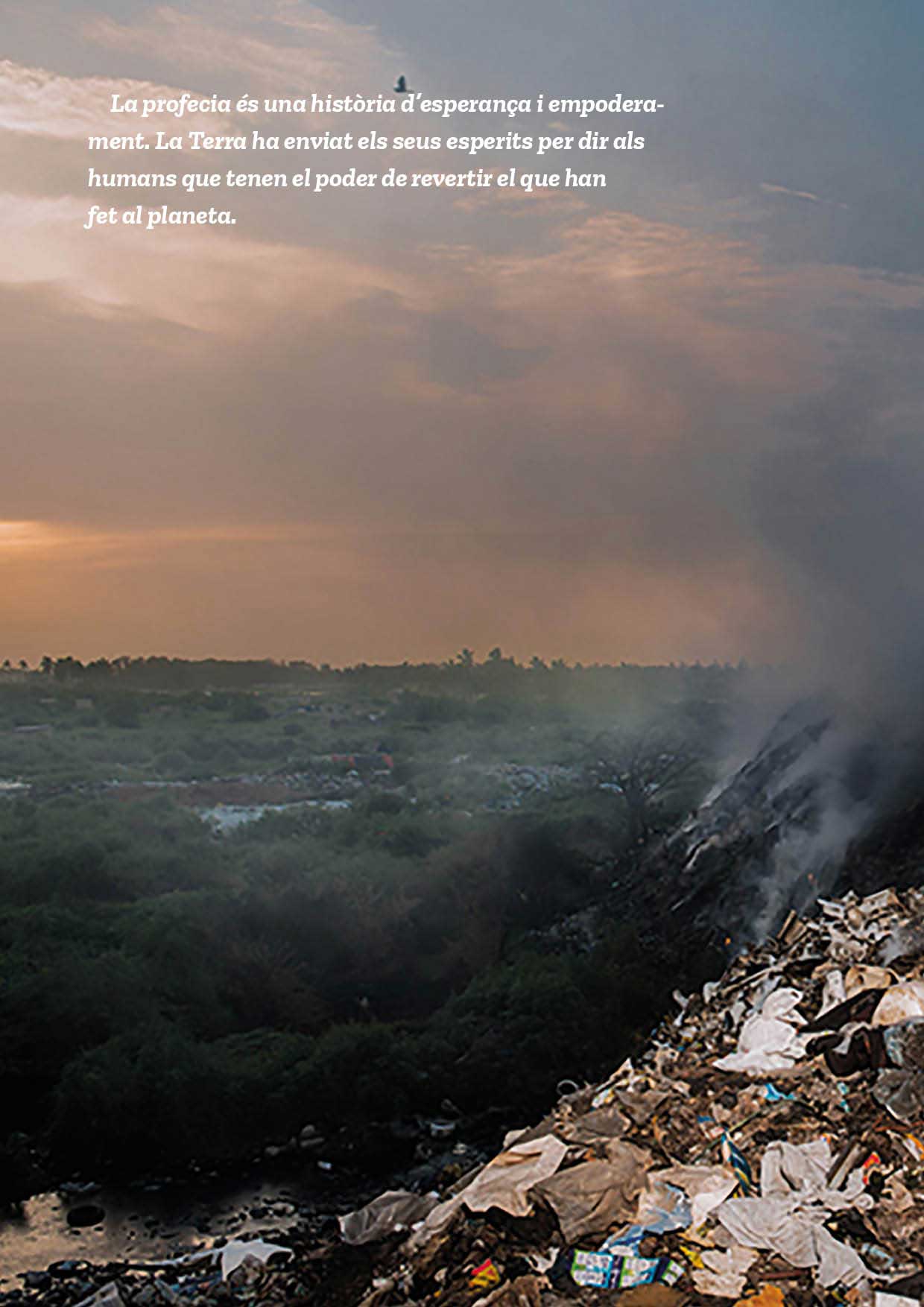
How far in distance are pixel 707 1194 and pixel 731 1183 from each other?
0.09 metres

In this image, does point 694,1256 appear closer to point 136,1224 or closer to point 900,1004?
point 900,1004

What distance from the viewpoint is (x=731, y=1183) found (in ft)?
12.3

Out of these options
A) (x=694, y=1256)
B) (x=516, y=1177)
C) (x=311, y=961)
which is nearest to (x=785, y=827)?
(x=311, y=961)

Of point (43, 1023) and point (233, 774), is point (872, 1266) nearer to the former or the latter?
point (43, 1023)

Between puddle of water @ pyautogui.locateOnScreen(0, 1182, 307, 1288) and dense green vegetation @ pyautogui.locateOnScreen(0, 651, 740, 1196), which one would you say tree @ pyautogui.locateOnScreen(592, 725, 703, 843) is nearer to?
dense green vegetation @ pyautogui.locateOnScreen(0, 651, 740, 1196)

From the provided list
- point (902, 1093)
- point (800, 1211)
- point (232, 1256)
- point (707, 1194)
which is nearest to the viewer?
point (800, 1211)

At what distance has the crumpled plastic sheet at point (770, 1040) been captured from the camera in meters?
4.71

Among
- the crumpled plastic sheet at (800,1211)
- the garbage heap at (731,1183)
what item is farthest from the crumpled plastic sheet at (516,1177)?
the crumpled plastic sheet at (800,1211)

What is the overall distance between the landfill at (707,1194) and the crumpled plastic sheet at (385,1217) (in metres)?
0.01

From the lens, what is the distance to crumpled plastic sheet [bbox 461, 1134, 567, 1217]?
3.94 metres

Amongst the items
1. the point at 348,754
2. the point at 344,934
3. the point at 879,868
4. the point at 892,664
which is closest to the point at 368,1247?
the point at 879,868

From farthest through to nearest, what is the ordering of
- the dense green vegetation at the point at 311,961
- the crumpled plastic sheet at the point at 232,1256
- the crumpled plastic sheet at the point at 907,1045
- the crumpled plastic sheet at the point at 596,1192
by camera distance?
the dense green vegetation at the point at 311,961 → the crumpled plastic sheet at the point at 232,1256 → the crumpled plastic sheet at the point at 907,1045 → the crumpled plastic sheet at the point at 596,1192

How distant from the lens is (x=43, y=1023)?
8.74m

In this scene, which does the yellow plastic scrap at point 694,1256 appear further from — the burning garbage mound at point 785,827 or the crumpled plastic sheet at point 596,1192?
the burning garbage mound at point 785,827
